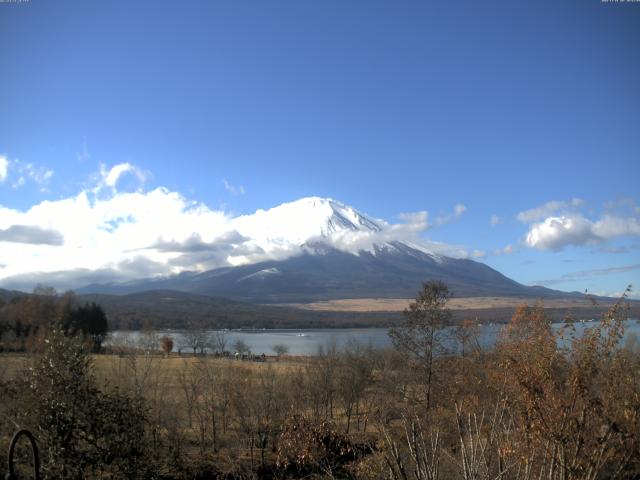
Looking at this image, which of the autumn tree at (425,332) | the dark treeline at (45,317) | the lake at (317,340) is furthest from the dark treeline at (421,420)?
the dark treeline at (45,317)

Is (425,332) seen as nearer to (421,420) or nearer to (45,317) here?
(421,420)

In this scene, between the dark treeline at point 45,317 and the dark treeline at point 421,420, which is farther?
the dark treeline at point 45,317

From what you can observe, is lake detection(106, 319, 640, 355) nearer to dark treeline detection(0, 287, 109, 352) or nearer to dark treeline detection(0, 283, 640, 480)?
dark treeline detection(0, 283, 640, 480)

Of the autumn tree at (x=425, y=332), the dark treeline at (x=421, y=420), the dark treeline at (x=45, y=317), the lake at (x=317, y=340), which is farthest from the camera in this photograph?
the dark treeline at (x=45, y=317)

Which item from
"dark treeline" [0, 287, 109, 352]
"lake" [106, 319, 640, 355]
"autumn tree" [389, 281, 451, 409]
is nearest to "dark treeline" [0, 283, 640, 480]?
"autumn tree" [389, 281, 451, 409]

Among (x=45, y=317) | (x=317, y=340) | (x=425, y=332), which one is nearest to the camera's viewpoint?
(x=425, y=332)

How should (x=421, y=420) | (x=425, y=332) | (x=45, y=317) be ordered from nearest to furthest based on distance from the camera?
1. (x=421, y=420)
2. (x=425, y=332)
3. (x=45, y=317)

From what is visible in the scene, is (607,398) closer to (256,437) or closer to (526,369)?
(526,369)

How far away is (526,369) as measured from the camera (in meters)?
7.83

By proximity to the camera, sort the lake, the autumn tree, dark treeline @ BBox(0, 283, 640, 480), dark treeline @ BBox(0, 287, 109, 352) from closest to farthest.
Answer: dark treeline @ BBox(0, 283, 640, 480) < the autumn tree < the lake < dark treeline @ BBox(0, 287, 109, 352)

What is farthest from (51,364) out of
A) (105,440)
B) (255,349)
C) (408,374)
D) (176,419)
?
(255,349)

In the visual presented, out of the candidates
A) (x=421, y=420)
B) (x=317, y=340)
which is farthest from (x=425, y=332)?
(x=317, y=340)

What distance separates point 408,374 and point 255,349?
240 ft

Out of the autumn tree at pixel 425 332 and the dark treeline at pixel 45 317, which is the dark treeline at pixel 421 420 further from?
the dark treeline at pixel 45 317
